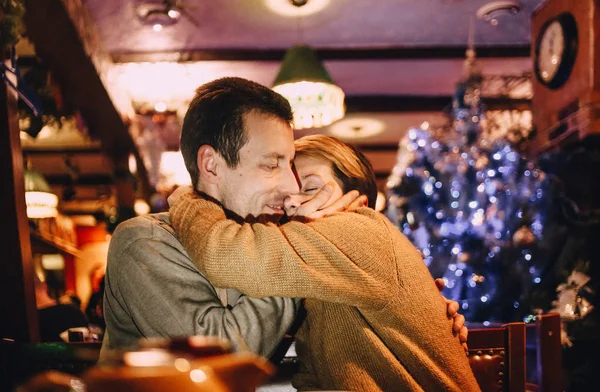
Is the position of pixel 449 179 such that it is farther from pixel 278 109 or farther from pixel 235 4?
pixel 278 109

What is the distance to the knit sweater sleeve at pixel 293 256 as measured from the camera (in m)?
1.23

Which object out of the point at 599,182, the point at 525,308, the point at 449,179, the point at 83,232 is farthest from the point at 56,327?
the point at 83,232

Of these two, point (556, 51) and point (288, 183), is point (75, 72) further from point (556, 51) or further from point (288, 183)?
point (556, 51)

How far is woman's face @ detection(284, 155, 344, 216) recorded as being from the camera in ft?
5.86

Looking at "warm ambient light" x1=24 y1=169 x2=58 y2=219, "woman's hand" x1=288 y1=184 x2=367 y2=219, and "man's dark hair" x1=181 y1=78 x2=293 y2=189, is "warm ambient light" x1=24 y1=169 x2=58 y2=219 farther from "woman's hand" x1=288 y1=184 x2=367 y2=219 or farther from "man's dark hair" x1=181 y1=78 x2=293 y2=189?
"woman's hand" x1=288 y1=184 x2=367 y2=219

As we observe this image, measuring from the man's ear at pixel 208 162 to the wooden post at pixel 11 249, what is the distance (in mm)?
1391

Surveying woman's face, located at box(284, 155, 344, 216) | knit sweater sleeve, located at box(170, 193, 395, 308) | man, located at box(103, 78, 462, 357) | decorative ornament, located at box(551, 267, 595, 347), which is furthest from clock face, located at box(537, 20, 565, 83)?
knit sweater sleeve, located at box(170, 193, 395, 308)

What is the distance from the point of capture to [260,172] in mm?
1602

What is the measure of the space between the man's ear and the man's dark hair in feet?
0.06

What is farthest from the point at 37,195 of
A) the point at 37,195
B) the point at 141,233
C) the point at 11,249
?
the point at 141,233

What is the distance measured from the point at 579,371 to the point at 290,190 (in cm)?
306

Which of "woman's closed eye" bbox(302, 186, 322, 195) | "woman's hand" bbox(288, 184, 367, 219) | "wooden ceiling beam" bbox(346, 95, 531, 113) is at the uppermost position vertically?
"wooden ceiling beam" bbox(346, 95, 531, 113)

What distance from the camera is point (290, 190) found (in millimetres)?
1649

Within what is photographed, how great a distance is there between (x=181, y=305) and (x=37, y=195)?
432 centimetres
